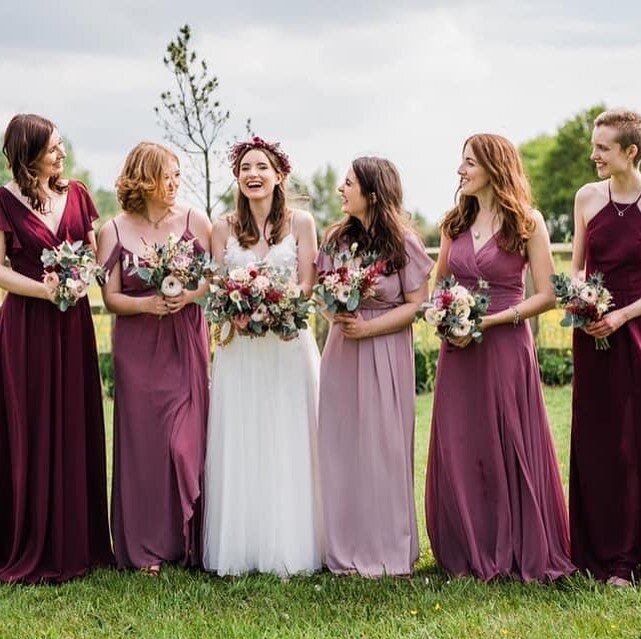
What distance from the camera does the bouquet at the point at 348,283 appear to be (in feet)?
21.9

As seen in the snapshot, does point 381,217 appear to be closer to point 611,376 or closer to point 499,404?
point 499,404

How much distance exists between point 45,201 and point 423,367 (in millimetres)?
9523

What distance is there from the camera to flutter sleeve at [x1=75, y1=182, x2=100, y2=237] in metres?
7.31

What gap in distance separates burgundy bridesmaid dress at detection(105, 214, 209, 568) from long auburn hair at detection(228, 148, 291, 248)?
31cm

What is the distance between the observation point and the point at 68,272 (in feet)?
22.3

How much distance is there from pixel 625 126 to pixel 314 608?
3.41m

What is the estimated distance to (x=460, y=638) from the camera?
586 cm

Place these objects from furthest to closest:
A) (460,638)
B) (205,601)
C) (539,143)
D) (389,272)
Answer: (539,143)
(389,272)
(205,601)
(460,638)

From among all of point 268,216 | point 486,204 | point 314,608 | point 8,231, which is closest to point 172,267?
point 268,216

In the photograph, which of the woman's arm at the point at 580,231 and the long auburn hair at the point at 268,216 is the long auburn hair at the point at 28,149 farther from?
the woman's arm at the point at 580,231

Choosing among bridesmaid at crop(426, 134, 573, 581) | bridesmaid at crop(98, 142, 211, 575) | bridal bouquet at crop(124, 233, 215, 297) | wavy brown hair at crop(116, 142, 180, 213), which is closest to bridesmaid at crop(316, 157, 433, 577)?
bridesmaid at crop(426, 134, 573, 581)

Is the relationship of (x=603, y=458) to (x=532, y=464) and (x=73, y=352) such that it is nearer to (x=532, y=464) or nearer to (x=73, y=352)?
(x=532, y=464)

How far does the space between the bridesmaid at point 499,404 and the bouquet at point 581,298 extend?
241 millimetres

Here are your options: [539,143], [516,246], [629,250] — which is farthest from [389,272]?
[539,143]
